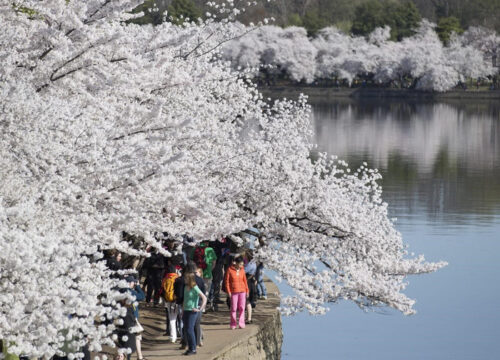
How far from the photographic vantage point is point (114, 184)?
29.2 ft

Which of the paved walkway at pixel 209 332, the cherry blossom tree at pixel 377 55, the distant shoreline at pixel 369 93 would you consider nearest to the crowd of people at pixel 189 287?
the paved walkway at pixel 209 332

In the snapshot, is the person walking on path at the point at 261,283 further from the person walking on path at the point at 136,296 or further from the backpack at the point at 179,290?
the person walking on path at the point at 136,296

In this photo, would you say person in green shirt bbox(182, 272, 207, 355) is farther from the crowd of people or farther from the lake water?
the lake water

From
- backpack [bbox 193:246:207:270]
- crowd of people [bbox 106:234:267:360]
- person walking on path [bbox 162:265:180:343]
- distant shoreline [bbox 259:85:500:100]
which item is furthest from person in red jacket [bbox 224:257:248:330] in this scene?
distant shoreline [bbox 259:85:500:100]

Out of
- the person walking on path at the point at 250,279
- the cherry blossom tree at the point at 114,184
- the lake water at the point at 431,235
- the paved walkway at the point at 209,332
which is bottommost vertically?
the lake water at the point at 431,235

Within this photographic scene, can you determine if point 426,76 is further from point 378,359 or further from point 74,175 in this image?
point 74,175

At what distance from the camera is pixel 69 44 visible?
938 centimetres

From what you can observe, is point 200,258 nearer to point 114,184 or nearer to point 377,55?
point 114,184

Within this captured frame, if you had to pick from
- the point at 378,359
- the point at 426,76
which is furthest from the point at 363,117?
the point at 378,359

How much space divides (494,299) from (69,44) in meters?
13.9

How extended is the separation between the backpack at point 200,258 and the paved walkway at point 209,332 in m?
0.76

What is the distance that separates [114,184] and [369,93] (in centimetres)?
7354

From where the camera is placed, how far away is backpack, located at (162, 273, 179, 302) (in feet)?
37.2

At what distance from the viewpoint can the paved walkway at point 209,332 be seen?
11.0 metres
